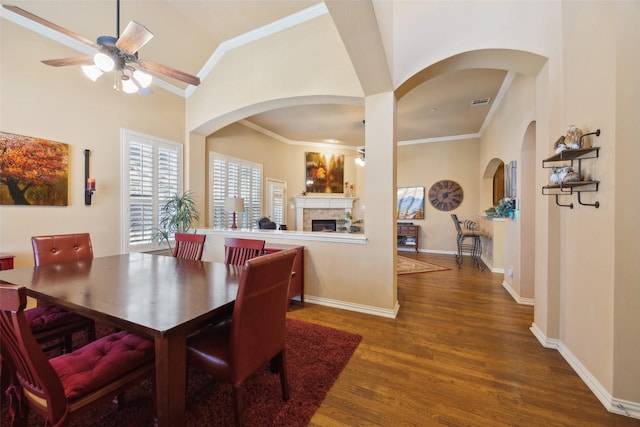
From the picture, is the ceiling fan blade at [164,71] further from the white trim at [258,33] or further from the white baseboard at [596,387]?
the white baseboard at [596,387]

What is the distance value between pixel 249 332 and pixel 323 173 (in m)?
6.58

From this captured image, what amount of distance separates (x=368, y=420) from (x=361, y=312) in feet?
5.05

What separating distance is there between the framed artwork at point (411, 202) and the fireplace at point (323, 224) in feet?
6.54

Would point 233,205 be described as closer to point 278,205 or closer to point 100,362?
point 278,205

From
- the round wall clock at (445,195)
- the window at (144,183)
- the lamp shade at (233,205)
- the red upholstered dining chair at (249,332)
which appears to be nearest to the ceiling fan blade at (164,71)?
the window at (144,183)

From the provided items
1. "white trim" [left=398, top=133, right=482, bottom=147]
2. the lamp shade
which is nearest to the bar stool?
"white trim" [left=398, top=133, right=482, bottom=147]

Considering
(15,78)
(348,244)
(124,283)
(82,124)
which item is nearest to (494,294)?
(348,244)

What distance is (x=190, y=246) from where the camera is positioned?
277 centimetres

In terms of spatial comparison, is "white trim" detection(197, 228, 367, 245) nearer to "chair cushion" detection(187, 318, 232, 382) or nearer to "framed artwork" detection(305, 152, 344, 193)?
"chair cushion" detection(187, 318, 232, 382)

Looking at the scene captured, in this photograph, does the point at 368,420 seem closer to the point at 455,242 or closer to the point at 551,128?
the point at 551,128

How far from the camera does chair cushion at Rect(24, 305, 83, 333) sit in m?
1.73

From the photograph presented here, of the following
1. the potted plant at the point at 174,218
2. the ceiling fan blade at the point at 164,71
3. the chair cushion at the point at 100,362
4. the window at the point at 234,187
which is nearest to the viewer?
the chair cushion at the point at 100,362

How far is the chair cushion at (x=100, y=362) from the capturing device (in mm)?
1124

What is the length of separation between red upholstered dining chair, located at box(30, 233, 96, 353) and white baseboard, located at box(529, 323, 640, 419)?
3.54 m
